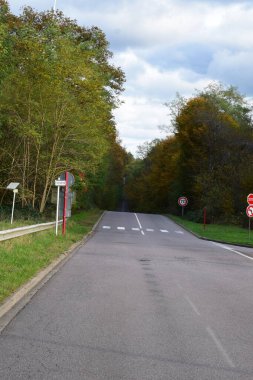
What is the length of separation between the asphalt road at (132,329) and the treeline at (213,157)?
→ 37394 mm

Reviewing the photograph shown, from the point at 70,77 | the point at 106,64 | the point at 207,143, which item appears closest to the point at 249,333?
the point at 70,77

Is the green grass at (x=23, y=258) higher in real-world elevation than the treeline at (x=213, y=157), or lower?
lower

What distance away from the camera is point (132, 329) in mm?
7223

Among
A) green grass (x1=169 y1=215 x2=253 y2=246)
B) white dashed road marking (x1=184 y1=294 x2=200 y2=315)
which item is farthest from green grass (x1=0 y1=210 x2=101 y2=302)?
green grass (x1=169 y1=215 x2=253 y2=246)

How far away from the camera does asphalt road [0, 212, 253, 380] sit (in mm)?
5445

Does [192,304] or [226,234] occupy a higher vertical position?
[192,304]

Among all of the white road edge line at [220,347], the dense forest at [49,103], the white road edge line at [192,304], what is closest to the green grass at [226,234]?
the dense forest at [49,103]

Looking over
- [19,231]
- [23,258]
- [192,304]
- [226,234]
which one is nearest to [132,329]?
[192,304]

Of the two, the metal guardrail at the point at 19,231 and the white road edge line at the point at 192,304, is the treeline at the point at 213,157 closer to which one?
the metal guardrail at the point at 19,231

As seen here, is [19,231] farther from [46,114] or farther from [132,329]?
[46,114]

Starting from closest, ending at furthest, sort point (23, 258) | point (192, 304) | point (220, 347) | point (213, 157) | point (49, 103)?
point (220, 347) < point (192, 304) < point (23, 258) < point (49, 103) < point (213, 157)

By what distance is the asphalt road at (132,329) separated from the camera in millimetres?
5445

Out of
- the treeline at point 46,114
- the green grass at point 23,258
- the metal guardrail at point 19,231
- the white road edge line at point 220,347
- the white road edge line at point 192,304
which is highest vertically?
the treeline at point 46,114

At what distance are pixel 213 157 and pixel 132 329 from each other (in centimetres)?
5439
